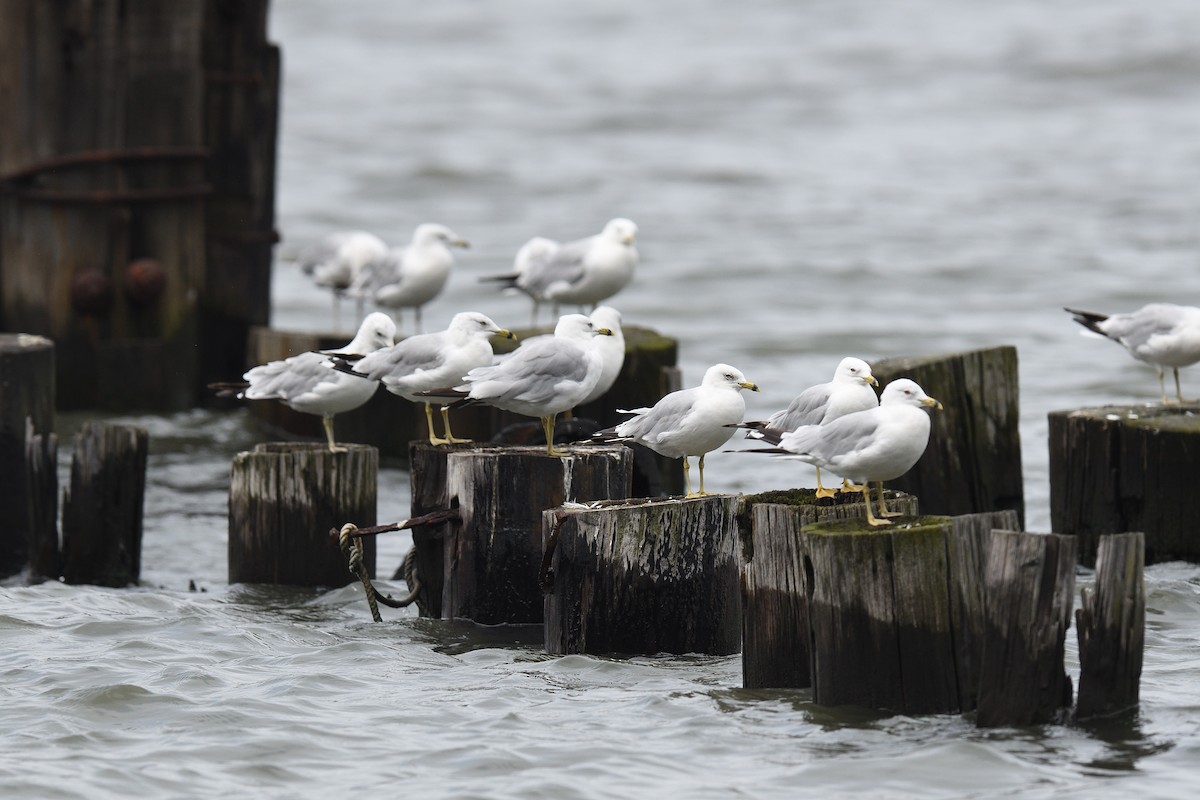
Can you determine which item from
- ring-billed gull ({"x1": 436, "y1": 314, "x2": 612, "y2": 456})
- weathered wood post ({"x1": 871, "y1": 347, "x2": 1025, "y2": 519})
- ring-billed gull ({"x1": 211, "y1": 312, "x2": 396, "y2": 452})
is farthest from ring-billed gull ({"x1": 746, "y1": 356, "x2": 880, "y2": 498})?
ring-billed gull ({"x1": 211, "y1": 312, "x2": 396, "y2": 452})

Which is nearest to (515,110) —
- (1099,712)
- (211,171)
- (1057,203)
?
(1057,203)

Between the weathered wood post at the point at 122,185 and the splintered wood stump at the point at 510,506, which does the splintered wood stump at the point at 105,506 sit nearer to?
the splintered wood stump at the point at 510,506

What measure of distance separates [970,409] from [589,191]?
1497cm

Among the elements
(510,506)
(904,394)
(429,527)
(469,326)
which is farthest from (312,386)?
(904,394)

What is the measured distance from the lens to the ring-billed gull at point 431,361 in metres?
7.66

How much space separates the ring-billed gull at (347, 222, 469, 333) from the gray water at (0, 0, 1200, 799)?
122cm

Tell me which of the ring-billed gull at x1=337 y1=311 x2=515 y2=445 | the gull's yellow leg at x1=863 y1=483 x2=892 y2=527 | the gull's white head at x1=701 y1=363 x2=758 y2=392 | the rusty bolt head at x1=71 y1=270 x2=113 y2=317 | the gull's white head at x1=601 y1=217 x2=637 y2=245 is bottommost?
the gull's yellow leg at x1=863 y1=483 x2=892 y2=527

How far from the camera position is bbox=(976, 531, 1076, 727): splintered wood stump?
5207 mm

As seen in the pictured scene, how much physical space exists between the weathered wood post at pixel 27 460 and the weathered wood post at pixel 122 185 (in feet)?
9.48

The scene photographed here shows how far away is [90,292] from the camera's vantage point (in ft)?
36.8

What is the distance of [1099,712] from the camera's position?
5492 millimetres

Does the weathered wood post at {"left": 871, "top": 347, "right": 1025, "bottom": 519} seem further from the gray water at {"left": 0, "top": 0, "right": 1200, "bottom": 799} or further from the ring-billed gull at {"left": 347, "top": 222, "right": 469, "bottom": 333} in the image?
the ring-billed gull at {"left": 347, "top": 222, "right": 469, "bottom": 333}

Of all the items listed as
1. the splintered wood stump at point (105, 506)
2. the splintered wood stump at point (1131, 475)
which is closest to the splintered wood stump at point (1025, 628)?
the splintered wood stump at point (1131, 475)

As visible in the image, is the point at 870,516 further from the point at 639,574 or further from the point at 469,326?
the point at 469,326
